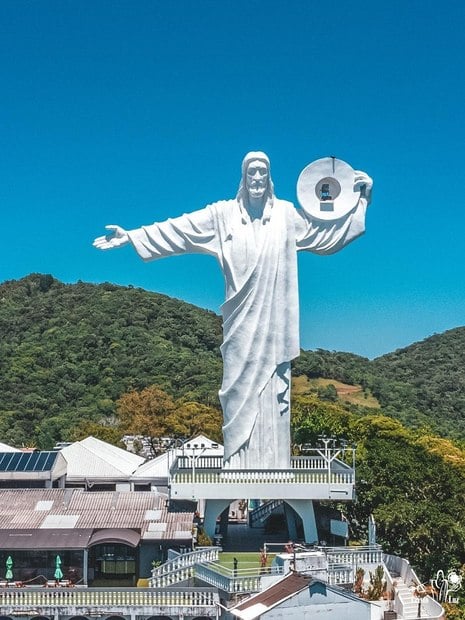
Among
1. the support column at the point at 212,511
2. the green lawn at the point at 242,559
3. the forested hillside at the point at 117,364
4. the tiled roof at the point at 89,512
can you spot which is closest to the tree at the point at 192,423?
the forested hillside at the point at 117,364

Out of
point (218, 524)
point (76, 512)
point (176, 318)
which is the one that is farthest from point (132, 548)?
point (176, 318)

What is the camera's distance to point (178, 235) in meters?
32.8

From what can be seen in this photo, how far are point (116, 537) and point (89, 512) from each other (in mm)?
2761

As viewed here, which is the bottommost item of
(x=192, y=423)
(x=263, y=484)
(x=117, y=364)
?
(x=263, y=484)

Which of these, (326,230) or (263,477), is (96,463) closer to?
(263,477)

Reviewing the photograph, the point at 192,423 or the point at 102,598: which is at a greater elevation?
the point at 192,423

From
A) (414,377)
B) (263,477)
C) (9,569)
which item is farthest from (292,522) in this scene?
(414,377)

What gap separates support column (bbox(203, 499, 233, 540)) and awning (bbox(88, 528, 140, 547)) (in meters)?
2.65

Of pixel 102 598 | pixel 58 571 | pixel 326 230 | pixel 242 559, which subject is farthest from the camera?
pixel 326 230

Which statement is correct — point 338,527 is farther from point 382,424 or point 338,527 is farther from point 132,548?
point 382,424

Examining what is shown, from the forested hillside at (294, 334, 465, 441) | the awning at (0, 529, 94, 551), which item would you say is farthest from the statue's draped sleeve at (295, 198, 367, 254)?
the forested hillside at (294, 334, 465, 441)

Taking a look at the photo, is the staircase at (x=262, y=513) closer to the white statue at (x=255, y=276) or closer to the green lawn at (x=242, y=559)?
the white statue at (x=255, y=276)

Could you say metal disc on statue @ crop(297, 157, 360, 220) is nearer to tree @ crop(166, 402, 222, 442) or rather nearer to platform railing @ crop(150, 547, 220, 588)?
platform railing @ crop(150, 547, 220, 588)

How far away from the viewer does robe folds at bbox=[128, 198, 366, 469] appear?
31.6 metres
